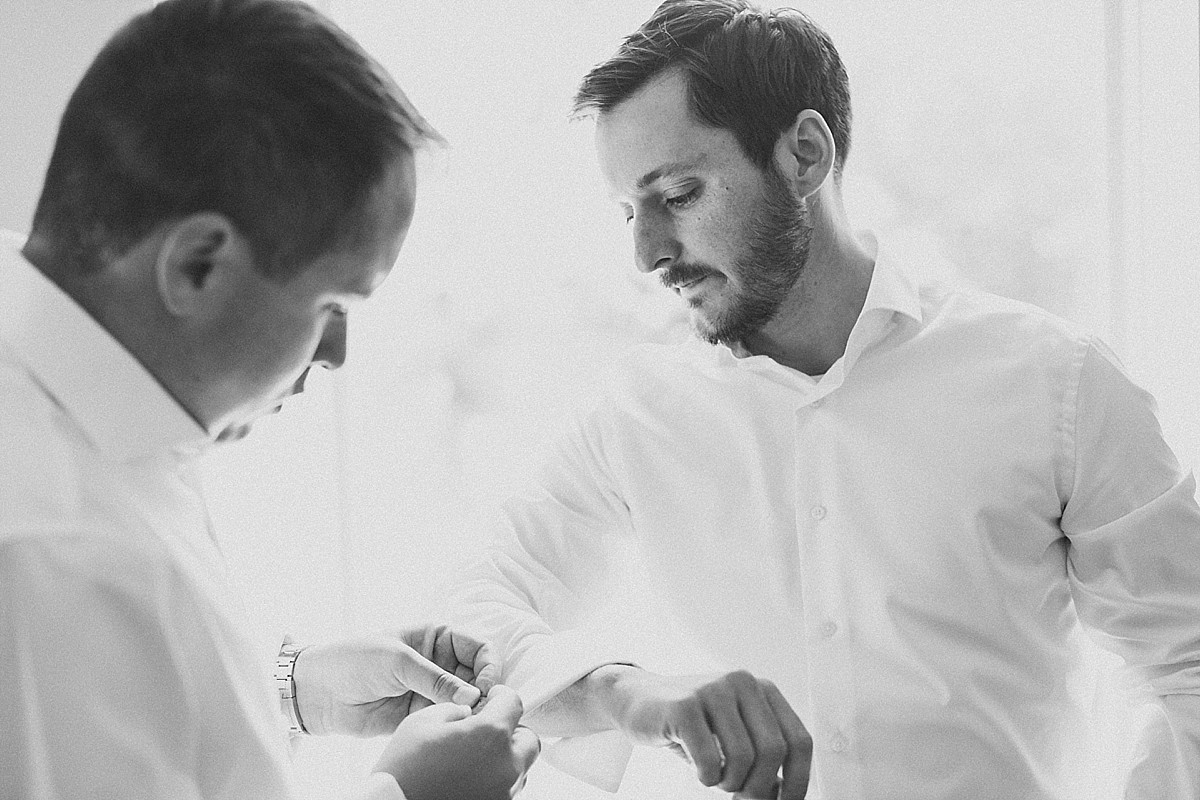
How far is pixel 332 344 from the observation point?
1.01m

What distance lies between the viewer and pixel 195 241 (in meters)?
0.86

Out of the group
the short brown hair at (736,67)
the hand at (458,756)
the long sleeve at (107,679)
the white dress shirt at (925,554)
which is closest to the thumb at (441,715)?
the hand at (458,756)

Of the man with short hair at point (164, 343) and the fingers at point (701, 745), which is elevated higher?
the man with short hair at point (164, 343)

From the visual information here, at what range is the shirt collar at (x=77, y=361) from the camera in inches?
33.9

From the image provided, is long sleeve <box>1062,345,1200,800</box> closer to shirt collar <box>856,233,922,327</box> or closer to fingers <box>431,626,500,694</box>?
shirt collar <box>856,233,922,327</box>

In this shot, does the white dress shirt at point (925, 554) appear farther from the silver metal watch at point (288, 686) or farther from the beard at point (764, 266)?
the silver metal watch at point (288, 686)

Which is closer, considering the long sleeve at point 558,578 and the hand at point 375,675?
the hand at point 375,675

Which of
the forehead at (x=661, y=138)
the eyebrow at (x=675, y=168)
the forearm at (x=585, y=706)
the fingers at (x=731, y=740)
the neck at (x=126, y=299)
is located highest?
the forehead at (x=661, y=138)

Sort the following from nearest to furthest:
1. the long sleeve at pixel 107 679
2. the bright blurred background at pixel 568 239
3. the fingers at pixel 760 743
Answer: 1. the long sleeve at pixel 107 679
2. the fingers at pixel 760 743
3. the bright blurred background at pixel 568 239

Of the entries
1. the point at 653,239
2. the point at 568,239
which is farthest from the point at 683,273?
the point at 568,239

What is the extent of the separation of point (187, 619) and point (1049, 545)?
1.14 meters

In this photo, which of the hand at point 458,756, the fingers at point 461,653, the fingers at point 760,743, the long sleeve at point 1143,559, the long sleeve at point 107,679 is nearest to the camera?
the long sleeve at point 107,679

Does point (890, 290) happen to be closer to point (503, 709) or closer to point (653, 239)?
point (653, 239)

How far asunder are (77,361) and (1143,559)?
1.25m
